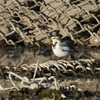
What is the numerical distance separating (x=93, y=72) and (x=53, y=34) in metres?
2.92

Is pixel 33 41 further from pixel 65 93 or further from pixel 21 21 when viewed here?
pixel 65 93

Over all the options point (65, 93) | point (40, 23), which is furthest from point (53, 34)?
point (65, 93)

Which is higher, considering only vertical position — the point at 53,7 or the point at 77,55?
the point at 53,7

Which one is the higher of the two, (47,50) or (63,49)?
(63,49)

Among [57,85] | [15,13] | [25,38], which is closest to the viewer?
[57,85]

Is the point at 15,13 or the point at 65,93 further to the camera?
the point at 15,13

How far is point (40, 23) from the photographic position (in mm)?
12477

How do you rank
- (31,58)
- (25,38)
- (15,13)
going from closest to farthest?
(31,58)
(25,38)
(15,13)

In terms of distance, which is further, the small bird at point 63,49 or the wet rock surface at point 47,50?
the small bird at point 63,49

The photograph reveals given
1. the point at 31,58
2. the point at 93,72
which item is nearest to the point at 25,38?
the point at 31,58

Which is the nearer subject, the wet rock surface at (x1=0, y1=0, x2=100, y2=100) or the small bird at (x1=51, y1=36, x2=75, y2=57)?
the wet rock surface at (x1=0, y1=0, x2=100, y2=100)

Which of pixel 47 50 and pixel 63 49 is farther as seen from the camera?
pixel 47 50

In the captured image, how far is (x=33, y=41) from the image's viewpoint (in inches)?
469

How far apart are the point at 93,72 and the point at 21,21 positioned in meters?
3.70
